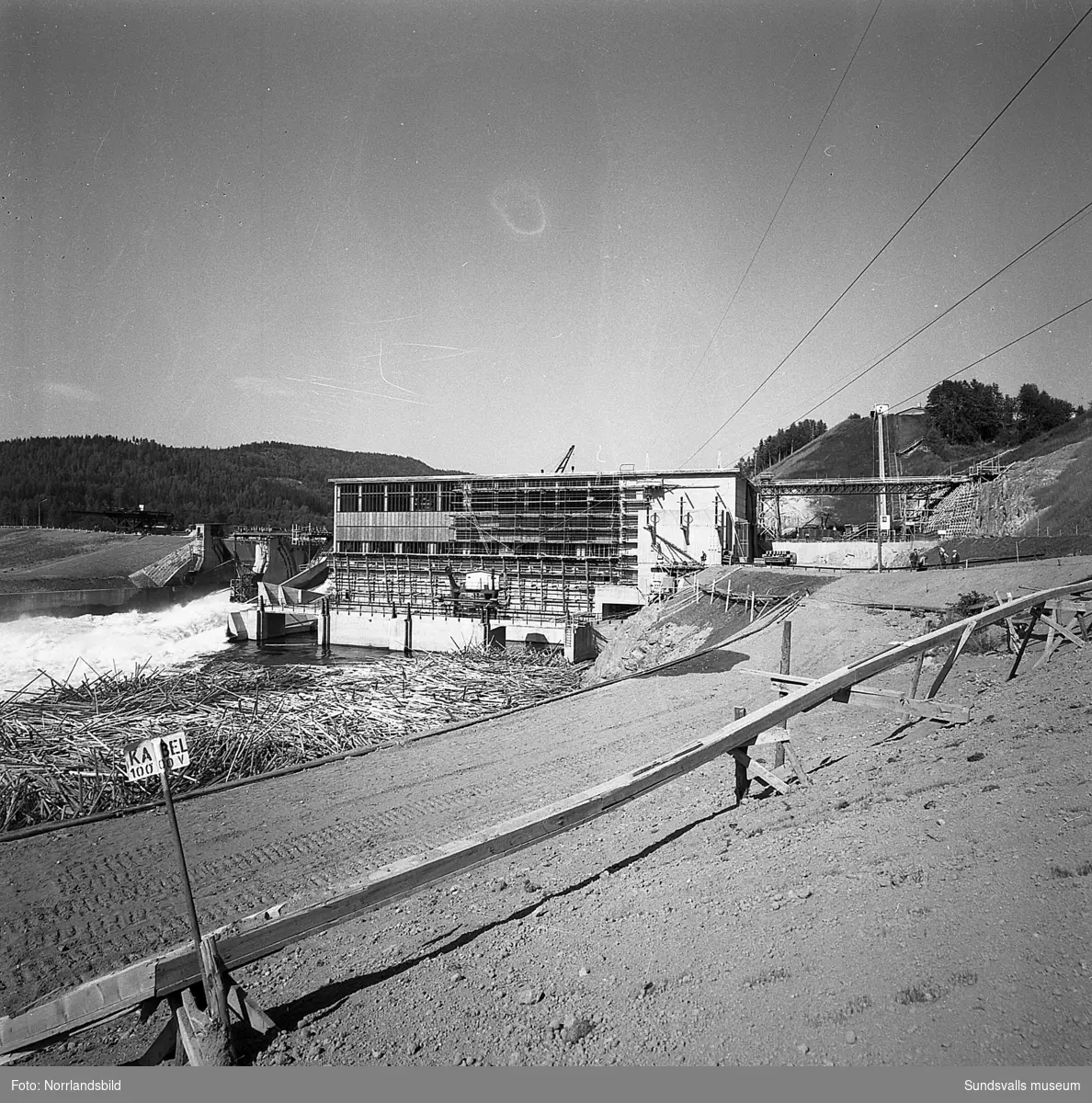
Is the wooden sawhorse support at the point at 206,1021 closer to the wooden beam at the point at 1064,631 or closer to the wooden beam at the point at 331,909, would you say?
the wooden beam at the point at 331,909

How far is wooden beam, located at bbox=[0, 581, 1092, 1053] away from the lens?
315cm

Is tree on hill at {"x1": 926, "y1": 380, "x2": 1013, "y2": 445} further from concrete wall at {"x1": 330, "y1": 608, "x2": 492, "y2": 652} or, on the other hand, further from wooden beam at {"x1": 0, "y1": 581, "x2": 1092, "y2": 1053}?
wooden beam at {"x1": 0, "y1": 581, "x2": 1092, "y2": 1053}

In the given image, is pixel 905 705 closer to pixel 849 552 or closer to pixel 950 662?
pixel 950 662

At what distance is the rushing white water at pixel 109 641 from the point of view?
30.0 metres

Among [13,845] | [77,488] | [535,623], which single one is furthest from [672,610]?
[77,488]

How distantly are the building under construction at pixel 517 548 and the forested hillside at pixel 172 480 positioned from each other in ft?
125

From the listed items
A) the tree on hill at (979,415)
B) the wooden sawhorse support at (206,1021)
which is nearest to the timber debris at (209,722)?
the wooden sawhorse support at (206,1021)

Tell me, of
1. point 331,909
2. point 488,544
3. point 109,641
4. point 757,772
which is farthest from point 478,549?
point 331,909

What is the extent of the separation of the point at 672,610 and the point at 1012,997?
28.1 meters

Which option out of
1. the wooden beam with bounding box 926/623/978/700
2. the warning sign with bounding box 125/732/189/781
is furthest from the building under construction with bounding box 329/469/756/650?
the warning sign with bounding box 125/732/189/781

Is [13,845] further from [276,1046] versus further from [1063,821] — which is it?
[1063,821]

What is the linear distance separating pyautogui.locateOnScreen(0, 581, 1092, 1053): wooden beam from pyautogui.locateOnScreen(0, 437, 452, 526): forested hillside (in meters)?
78.1

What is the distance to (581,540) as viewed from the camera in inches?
1975

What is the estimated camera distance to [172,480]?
133 meters
